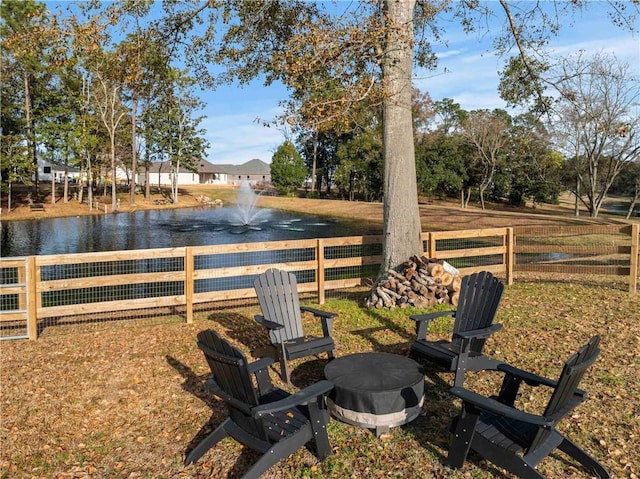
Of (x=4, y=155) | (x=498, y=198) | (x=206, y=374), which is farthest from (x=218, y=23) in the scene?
(x=498, y=198)

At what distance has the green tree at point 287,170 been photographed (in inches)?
1796

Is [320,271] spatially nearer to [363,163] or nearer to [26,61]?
[26,61]

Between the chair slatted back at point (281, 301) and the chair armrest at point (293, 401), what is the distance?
5.40ft

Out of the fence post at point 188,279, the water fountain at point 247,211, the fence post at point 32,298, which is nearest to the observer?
the fence post at point 32,298

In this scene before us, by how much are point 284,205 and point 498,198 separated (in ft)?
59.3

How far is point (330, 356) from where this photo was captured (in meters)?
4.71

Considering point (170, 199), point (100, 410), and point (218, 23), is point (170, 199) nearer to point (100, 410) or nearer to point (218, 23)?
point (218, 23)

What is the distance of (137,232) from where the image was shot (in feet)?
75.1

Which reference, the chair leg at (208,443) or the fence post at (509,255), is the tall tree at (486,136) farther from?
the chair leg at (208,443)

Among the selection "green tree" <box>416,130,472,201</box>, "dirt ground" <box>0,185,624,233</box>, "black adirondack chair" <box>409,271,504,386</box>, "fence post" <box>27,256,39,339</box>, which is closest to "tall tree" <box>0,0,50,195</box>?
"dirt ground" <box>0,185,624,233</box>

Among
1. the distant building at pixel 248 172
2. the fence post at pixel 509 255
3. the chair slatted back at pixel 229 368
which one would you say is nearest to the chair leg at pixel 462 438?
the chair slatted back at pixel 229 368

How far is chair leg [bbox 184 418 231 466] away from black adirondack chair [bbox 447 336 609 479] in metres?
1.49

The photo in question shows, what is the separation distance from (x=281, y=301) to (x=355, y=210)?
28.0 meters

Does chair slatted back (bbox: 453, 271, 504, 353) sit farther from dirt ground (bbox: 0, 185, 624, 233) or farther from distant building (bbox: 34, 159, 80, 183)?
distant building (bbox: 34, 159, 80, 183)
